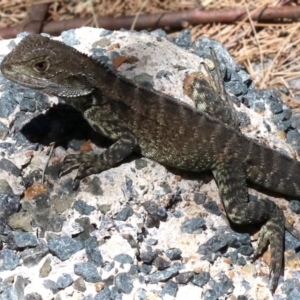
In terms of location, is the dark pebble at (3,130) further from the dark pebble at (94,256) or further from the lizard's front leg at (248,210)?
the lizard's front leg at (248,210)

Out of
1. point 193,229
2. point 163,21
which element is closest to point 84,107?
point 193,229

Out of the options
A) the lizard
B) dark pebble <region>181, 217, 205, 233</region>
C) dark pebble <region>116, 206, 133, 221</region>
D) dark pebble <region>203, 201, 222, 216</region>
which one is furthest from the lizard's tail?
dark pebble <region>116, 206, 133, 221</region>

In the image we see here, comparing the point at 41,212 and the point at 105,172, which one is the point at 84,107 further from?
the point at 41,212

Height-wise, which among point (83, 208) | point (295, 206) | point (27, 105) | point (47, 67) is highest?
point (47, 67)

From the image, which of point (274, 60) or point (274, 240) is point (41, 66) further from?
point (274, 60)

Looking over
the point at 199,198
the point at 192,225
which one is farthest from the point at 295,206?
the point at 192,225
